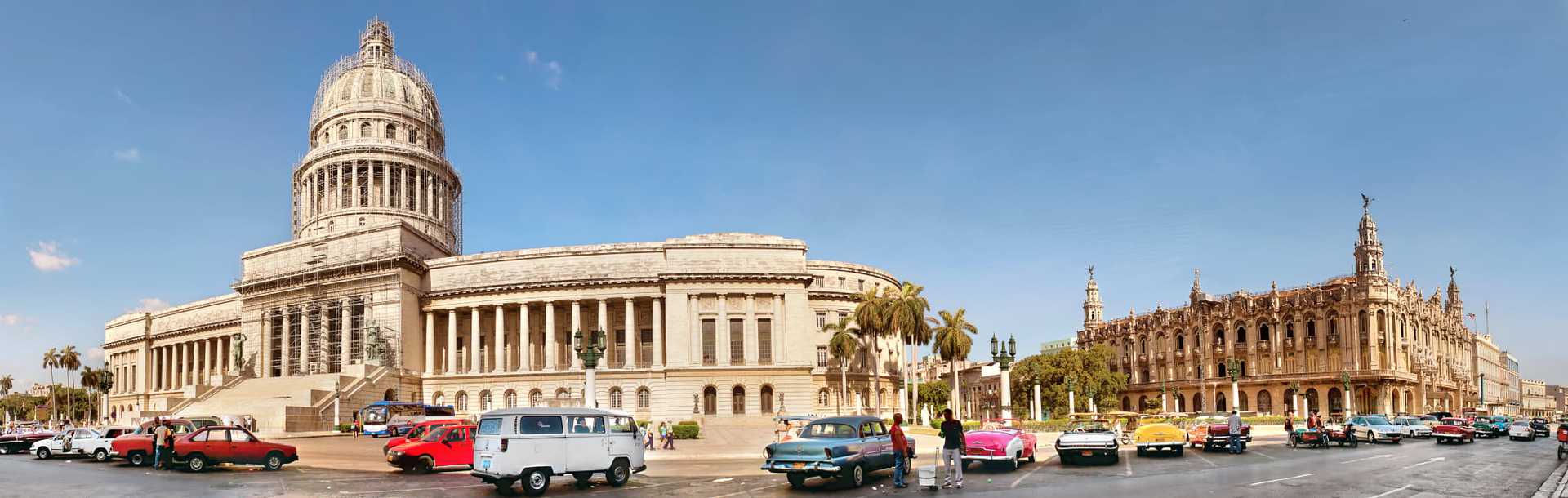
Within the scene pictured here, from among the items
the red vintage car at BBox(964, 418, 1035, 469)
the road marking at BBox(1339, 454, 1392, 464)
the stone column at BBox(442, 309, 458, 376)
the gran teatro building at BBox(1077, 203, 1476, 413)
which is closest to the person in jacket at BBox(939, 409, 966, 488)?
the red vintage car at BBox(964, 418, 1035, 469)

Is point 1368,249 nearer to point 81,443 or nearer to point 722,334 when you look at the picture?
point 722,334

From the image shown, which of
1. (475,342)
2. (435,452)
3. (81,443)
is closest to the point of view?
(435,452)

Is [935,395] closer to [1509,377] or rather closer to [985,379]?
[985,379]

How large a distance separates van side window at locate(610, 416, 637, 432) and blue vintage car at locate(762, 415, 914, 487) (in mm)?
3866

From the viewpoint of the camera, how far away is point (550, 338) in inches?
3211

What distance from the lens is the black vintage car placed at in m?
41.7

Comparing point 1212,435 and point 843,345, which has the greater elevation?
point 843,345

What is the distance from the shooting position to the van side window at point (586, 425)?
25.0m

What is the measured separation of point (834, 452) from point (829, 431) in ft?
3.27

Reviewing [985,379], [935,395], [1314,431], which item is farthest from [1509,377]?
[1314,431]

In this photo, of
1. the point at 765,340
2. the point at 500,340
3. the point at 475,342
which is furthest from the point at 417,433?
the point at 475,342

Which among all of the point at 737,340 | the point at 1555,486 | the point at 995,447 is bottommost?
the point at 1555,486

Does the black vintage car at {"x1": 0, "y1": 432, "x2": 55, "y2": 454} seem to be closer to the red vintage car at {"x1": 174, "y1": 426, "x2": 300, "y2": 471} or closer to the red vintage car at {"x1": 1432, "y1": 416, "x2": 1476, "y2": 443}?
the red vintage car at {"x1": 174, "y1": 426, "x2": 300, "y2": 471}

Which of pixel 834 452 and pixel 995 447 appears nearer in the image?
pixel 834 452
